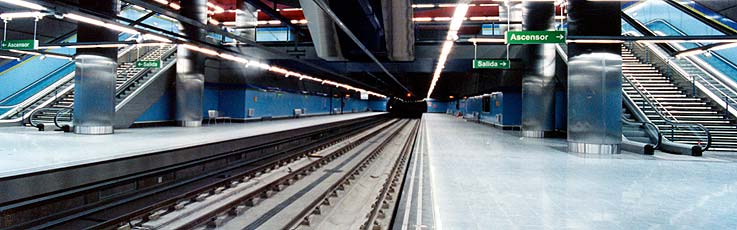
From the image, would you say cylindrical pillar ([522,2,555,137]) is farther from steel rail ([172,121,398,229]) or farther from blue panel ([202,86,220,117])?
blue panel ([202,86,220,117])

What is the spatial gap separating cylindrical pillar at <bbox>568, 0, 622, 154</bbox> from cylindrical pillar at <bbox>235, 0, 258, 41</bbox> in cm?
1633

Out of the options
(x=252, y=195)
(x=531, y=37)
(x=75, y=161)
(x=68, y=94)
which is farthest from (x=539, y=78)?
(x=68, y=94)

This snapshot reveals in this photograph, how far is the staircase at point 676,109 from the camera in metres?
11.3

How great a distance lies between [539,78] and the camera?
1517 centimetres

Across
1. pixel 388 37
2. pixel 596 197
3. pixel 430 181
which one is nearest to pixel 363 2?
pixel 388 37

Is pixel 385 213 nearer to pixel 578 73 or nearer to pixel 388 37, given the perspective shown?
pixel 578 73

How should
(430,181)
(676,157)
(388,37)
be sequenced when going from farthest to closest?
(388,37)
(676,157)
(430,181)

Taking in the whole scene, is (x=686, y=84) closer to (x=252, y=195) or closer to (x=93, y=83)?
(x=252, y=195)

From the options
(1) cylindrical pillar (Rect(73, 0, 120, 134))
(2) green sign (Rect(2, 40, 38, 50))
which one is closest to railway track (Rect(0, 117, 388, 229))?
(1) cylindrical pillar (Rect(73, 0, 120, 134))

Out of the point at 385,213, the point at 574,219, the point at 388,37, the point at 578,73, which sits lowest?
the point at 385,213

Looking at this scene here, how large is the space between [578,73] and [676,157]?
323 centimetres

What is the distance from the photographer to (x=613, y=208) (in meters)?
4.70

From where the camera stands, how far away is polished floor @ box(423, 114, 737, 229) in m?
4.16

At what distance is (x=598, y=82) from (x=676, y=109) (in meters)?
4.72
